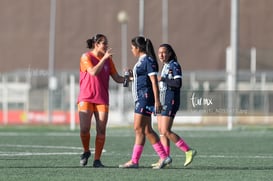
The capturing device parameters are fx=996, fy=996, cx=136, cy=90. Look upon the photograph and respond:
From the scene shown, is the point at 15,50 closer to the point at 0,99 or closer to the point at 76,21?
the point at 76,21

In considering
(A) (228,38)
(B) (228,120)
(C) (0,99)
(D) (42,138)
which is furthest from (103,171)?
(A) (228,38)

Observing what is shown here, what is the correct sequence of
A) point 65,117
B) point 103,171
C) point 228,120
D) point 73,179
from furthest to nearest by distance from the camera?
1. point 65,117
2. point 228,120
3. point 103,171
4. point 73,179

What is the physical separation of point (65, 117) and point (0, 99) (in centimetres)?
599

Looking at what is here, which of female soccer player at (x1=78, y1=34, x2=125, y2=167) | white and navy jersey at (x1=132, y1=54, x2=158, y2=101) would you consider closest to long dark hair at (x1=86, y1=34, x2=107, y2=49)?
female soccer player at (x1=78, y1=34, x2=125, y2=167)

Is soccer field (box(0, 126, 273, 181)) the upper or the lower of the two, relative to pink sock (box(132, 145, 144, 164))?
lower

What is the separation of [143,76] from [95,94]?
0.90 metres

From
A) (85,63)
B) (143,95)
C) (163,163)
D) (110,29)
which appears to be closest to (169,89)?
(143,95)

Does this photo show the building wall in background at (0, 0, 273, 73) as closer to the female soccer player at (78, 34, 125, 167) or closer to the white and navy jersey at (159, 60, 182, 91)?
the female soccer player at (78, 34, 125, 167)

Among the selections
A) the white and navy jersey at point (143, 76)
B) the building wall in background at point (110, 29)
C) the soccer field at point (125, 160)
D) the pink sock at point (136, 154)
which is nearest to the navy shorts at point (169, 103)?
the white and navy jersey at point (143, 76)

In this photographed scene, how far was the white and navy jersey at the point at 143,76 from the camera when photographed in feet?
50.8

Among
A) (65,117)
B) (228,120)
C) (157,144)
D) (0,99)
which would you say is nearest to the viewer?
(157,144)

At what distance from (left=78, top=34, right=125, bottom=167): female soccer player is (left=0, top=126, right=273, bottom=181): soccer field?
48cm

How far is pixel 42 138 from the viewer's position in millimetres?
26438

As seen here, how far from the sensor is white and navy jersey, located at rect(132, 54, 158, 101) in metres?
15.5
